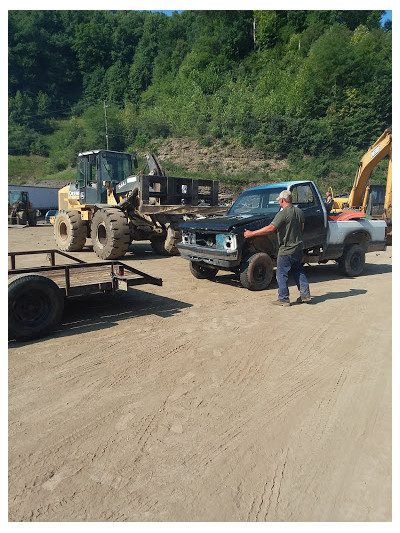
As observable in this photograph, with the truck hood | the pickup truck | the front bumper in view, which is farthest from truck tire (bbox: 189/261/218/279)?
the truck hood

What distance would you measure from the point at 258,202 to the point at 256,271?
163cm

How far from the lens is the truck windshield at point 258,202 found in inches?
295

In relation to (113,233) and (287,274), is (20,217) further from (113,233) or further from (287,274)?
(287,274)

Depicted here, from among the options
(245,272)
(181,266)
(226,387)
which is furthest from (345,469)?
(181,266)

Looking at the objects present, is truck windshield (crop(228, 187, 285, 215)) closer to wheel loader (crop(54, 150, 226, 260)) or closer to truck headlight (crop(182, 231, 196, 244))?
truck headlight (crop(182, 231, 196, 244))

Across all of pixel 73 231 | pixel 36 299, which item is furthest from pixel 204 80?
pixel 36 299

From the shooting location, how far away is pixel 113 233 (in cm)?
987

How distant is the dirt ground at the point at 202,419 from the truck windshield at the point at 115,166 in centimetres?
748

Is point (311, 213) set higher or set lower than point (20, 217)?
lower

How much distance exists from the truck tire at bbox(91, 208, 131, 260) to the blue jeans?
16.5 feet

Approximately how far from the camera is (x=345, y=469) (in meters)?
2.46

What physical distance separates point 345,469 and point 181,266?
7.48 meters

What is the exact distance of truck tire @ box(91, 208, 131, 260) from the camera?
9.91m

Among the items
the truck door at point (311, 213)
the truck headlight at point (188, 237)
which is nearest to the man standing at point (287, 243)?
the truck door at point (311, 213)
